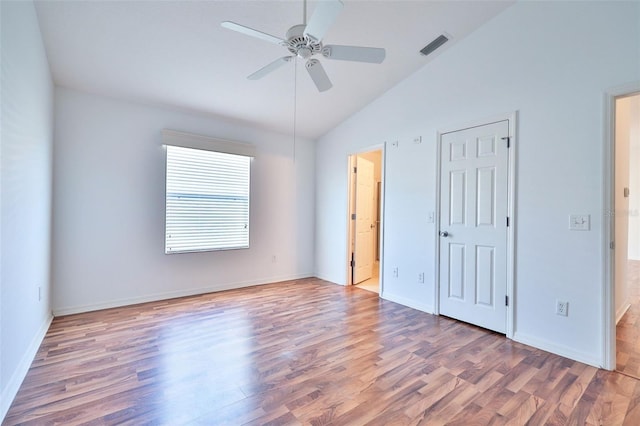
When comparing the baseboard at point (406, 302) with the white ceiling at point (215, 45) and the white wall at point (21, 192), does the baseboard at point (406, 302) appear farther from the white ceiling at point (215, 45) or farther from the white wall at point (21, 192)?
the white wall at point (21, 192)

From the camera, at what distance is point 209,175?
13.6 feet

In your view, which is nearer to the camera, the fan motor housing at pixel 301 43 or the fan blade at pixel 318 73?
the fan motor housing at pixel 301 43

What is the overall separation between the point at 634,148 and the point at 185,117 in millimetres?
7970

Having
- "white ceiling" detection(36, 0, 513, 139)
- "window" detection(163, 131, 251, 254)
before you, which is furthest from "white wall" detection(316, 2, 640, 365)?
"window" detection(163, 131, 251, 254)

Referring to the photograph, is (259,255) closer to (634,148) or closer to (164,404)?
(164,404)

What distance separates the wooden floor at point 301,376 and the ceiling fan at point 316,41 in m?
2.28

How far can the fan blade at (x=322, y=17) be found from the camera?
5.06 feet

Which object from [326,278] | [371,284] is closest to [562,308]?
[371,284]

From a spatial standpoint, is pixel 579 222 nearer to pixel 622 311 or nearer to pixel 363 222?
pixel 622 311

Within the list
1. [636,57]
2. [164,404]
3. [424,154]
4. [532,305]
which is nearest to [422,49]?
[424,154]

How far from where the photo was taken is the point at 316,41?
1.87m

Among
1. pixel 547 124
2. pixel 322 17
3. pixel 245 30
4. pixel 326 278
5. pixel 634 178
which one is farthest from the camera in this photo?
pixel 634 178

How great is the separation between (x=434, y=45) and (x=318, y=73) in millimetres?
1723

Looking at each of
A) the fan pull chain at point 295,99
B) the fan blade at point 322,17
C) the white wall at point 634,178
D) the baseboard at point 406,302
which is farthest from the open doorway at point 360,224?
the white wall at point 634,178
